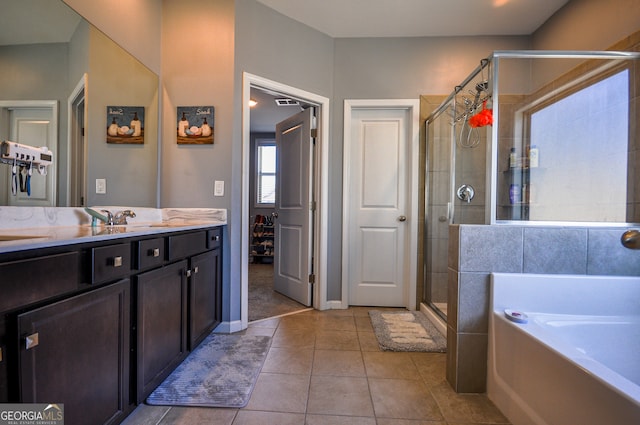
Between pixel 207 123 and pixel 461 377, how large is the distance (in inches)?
93.9

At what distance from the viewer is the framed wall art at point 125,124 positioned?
Answer: 6.18 feet

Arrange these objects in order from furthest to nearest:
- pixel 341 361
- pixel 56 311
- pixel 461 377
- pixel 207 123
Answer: pixel 207 123
pixel 341 361
pixel 461 377
pixel 56 311

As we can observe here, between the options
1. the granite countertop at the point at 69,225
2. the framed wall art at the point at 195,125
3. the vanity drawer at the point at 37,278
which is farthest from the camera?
the framed wall art at the point at 195,125

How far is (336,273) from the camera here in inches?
112

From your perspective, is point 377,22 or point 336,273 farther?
point 336,273

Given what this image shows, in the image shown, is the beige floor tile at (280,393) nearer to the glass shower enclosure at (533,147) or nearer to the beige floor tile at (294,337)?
the beige floor tile at (294,337)

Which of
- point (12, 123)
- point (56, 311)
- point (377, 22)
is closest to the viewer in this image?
point (56, 311)

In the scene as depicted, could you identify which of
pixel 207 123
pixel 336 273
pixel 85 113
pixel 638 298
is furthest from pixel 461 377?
pixel 85 113

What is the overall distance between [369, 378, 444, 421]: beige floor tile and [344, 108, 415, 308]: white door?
1280 mm

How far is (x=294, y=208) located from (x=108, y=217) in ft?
5.49

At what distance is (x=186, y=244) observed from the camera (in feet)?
5.50

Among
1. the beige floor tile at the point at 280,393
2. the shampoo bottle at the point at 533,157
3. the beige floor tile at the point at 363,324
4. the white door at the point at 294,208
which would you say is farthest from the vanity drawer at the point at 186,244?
the shampoo bottle at the point at 533,157

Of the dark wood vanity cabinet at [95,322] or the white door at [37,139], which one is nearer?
the dark wood vanity cabinet at [95,322]

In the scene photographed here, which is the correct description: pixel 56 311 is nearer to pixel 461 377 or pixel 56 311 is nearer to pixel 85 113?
pixel 85 113
